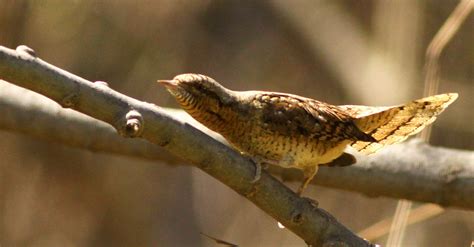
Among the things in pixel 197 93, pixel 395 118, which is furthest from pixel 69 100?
pixel 395 118

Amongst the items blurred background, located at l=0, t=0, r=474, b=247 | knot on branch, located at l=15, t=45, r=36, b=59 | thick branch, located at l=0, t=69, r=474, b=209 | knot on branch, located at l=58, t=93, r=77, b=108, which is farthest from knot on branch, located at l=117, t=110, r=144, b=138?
blurred background, located at l=0, t=0, r=474, b=247

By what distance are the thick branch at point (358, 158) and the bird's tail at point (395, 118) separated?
0.48m

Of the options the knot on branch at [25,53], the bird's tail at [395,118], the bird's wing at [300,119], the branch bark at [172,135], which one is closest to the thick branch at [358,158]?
the bird's tail at [395,118]

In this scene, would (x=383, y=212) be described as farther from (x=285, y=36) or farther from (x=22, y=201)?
(x=22, y=201)

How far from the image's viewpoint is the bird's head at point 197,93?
268cm

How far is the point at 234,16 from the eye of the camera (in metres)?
8.70

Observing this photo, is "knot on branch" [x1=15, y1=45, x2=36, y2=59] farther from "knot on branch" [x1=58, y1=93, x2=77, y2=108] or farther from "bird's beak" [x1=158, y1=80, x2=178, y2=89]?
"bird's beak" [x1=158, y1=80, x2=178, y2=89]

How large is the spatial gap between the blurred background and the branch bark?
4.30m

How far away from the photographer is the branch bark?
229 centimetres

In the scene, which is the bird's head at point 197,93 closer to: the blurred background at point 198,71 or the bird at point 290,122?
the bird at point 290,122

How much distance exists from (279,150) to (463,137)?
4.80 m

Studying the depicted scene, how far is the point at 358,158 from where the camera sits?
12.7 feet

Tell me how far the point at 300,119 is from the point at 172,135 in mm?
777

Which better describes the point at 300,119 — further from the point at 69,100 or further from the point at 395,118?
the point at 69,100
